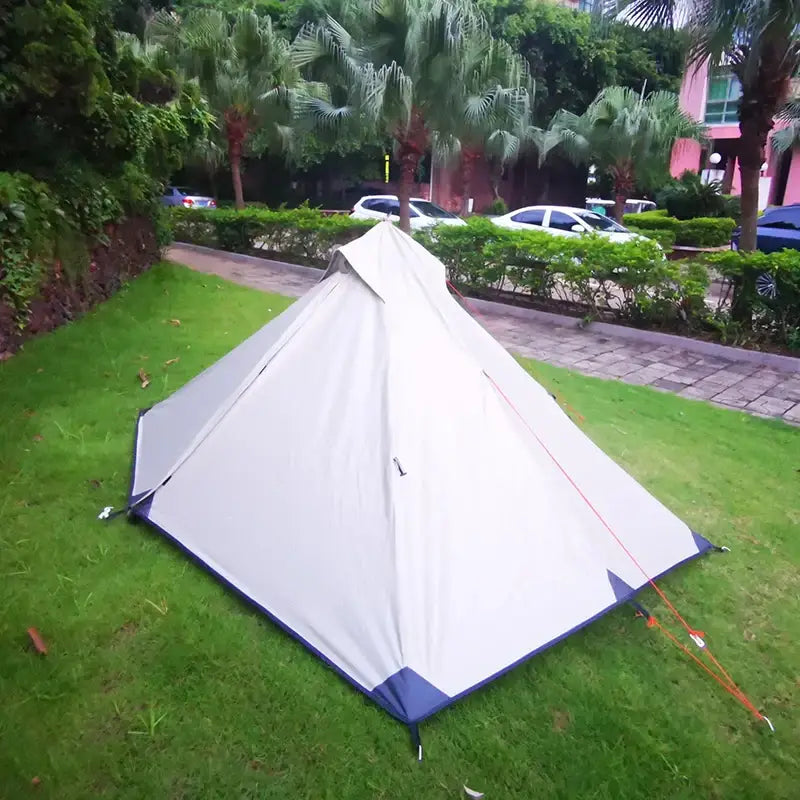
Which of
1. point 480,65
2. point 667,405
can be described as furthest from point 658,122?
point 667,405

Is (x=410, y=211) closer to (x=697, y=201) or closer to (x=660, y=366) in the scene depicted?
(x=660, y=366)

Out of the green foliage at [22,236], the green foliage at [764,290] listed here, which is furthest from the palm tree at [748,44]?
the green foliage at [22,236]

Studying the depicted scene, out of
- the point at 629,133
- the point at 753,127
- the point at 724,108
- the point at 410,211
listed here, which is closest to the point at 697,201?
the point at 629,133

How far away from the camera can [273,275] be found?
37.6 ft

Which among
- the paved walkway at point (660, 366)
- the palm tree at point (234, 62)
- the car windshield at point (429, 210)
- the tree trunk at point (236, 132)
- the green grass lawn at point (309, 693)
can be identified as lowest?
the green grass lawn at point (309, 693)

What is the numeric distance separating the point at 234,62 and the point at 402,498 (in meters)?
13.4

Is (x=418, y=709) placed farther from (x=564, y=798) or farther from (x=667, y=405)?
(x=667, y=405)

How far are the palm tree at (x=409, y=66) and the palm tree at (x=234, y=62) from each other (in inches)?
82.8

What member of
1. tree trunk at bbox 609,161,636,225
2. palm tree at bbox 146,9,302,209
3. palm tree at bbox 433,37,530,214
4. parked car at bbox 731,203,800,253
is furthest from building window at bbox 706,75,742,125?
palm tree at bbox 146,9,302,209

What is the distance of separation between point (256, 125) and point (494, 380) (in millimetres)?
13744

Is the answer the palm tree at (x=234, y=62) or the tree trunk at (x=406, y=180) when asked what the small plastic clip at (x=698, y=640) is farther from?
the palm tree at (x=234, y=62)

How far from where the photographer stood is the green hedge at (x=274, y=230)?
11.8m

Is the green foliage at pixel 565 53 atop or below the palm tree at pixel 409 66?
atop

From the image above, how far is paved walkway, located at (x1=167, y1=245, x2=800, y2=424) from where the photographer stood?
614cm
